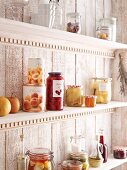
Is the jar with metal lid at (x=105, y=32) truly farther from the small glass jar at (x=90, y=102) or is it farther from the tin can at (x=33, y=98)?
the tin can at (x=33, y=98)

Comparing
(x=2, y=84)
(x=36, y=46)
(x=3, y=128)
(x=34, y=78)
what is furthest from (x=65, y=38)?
(x=3, y=128)

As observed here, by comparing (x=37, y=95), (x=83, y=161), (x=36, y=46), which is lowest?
(x=83, y=161)

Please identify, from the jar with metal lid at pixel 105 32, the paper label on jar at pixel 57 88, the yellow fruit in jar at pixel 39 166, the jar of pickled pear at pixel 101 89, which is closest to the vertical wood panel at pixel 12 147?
the yellow fruit in jar at pixel 39 166

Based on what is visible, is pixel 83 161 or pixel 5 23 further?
pixel 83 161

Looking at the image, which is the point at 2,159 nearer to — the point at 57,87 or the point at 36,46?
the point at 57,87

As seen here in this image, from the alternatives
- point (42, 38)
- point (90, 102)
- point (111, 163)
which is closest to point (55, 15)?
point (42, 38)

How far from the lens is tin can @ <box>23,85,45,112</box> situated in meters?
1.48

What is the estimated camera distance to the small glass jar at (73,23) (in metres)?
1.70

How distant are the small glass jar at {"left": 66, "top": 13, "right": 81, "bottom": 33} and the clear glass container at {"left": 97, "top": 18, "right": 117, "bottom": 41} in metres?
0.28

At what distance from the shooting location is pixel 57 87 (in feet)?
5.13

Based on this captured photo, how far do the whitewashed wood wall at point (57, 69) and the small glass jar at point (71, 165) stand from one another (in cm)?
9

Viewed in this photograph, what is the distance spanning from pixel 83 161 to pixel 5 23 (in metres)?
0.95

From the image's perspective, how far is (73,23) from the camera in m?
1.72

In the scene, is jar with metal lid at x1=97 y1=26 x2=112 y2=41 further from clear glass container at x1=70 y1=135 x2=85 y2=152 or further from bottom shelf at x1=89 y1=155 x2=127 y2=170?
bottom shelf at x1=89 y1=155 x2=127 y2=170
